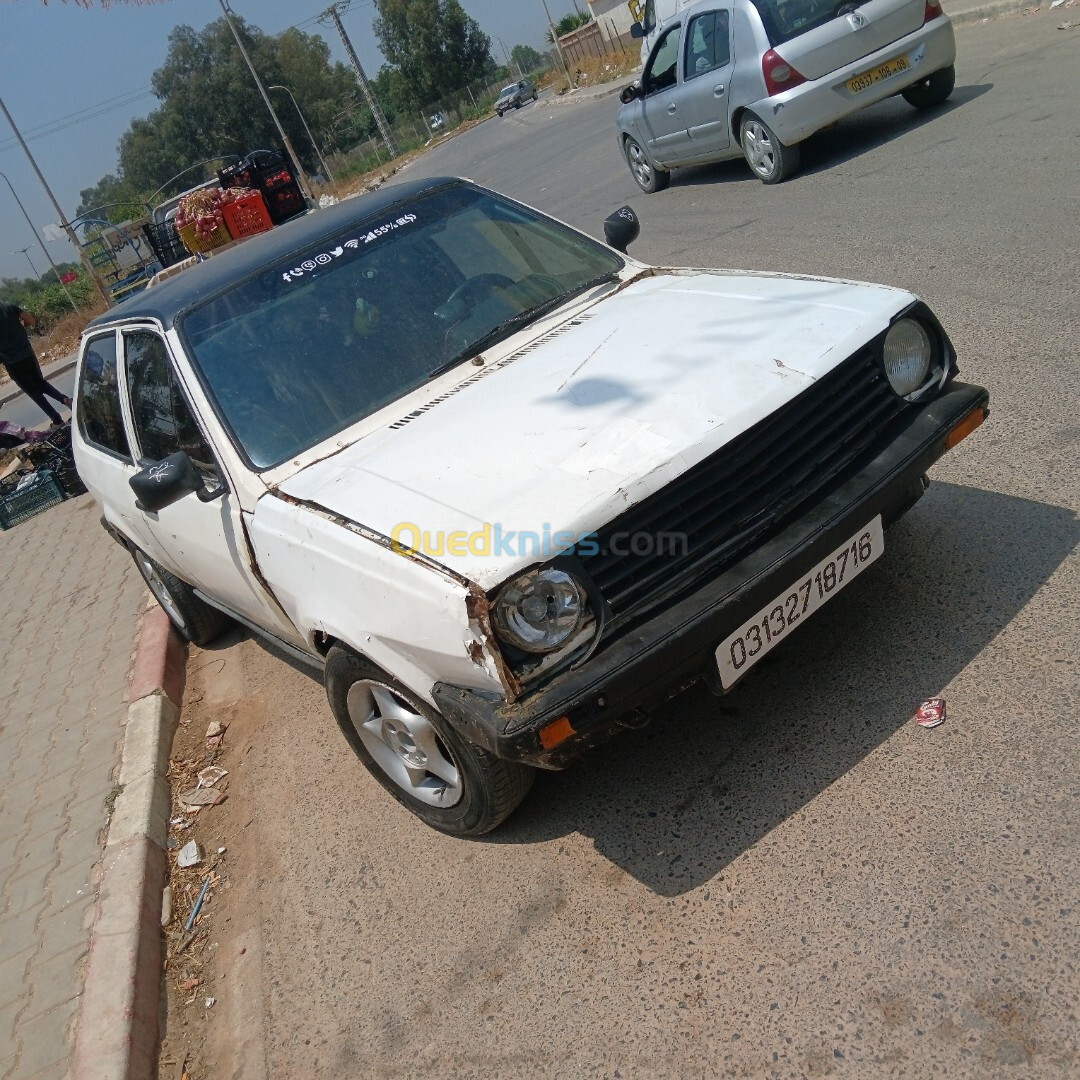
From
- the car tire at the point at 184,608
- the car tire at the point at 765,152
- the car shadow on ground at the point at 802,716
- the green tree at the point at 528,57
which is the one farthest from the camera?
the green tree at the point at 528,57

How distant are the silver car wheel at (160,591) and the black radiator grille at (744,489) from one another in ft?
11.4

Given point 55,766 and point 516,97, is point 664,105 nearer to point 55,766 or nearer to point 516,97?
point 55,766

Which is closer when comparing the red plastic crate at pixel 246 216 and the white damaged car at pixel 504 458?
the white damaged car at pixel 504 458

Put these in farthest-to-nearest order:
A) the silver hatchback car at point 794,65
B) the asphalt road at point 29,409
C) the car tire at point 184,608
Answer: the asphalt road at point 29,409
the silver hatchback car at point 794,65
the car tire at point 184,608

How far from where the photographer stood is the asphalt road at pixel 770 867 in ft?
7.41

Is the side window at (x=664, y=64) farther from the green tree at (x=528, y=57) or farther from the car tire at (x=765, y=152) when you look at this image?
the green tree at (x=528, y=57)

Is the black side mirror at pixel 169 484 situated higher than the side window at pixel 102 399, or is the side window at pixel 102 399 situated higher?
the side window at pixel 102 399

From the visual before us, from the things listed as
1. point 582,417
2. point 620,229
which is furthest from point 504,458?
point 620,229

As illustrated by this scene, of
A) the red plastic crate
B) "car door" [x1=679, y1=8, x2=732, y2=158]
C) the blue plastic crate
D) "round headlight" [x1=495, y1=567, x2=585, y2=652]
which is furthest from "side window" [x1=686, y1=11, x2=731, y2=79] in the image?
the red plastic crate

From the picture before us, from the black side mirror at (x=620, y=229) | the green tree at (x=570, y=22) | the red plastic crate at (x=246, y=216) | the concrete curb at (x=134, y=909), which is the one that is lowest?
the concrete curb at (x=134, y=909)

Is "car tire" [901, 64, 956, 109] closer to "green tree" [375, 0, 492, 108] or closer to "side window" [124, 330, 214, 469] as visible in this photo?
"side window" [124, 330, 214, 469]

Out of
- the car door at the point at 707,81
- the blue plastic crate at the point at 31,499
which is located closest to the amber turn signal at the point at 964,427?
the car door at the point at 707,81

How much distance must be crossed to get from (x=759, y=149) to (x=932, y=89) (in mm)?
1769

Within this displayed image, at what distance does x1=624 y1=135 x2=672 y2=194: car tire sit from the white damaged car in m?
8.41
